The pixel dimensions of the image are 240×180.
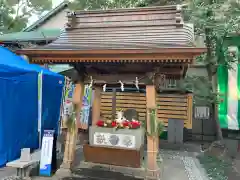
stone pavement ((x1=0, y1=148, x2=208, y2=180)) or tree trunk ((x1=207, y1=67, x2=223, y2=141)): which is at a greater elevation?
tree trunk ((x1=207, y1=67, x2=223, y2=141))

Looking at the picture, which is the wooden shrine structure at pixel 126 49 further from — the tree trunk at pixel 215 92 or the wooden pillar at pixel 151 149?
the tree trunk at pixel 215 92

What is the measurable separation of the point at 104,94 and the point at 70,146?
6087 millimetres

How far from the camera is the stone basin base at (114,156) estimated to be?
225 inches

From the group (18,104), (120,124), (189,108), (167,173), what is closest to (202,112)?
(189,108)

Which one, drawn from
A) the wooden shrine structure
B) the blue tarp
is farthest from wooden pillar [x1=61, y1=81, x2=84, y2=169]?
the blue tarp

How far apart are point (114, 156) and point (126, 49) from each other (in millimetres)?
2695

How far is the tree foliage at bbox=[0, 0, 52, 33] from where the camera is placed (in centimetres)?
1753

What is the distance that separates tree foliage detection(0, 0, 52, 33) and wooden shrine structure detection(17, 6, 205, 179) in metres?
13.1

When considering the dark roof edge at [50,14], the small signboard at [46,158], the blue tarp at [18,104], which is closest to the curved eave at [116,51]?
the blue tarp at [18,104]

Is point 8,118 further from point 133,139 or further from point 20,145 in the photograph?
point 133,139

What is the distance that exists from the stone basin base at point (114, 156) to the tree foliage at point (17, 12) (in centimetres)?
1553

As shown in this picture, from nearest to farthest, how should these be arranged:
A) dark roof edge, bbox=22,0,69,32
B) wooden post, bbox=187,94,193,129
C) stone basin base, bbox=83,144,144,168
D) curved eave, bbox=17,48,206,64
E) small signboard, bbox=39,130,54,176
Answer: curved eave, bbox=17,48,206,64 → stone basin base, bbox=83,144,144,168 → small signboard, bbox=39,130,54,176 → wooden post, bbox=187,94,193,129 → dark roof edge, bbox=22,0,69,32

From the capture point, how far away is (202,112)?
10.9 meters

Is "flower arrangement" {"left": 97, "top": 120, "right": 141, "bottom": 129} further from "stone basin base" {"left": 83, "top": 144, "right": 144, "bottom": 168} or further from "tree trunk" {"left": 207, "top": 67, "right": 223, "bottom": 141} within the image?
"tree trunk" {"left": 207, "top": 67, "right": 223, "bottom": 141}
